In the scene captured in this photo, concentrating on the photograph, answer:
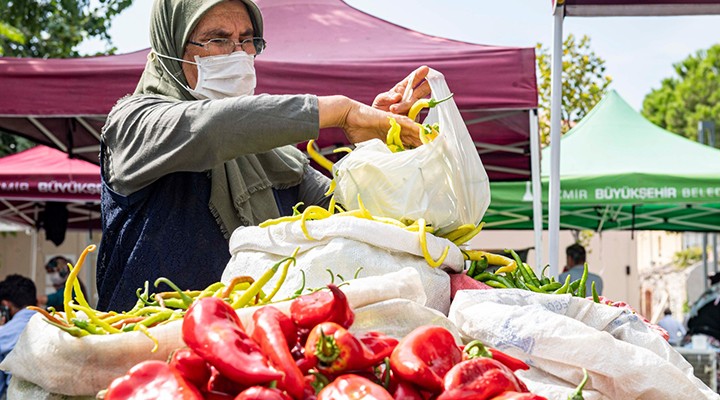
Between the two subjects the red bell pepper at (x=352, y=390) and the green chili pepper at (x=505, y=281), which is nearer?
the red bell pepper at (x=352, y=390)

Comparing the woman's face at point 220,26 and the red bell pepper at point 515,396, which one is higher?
the woman's face at point 220,26

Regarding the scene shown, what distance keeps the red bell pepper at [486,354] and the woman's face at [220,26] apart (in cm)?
139

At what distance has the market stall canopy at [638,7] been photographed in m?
4.30

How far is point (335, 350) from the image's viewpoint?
1452mm

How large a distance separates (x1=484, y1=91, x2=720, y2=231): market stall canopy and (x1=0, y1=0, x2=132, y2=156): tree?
7626 millimetres

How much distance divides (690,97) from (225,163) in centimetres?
4323

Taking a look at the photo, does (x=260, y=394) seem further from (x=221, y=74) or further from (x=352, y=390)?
(x=221, y=74)

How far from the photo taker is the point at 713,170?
31.6 feet

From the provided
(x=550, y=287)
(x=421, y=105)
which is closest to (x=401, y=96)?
Answer: (x=421, y=105)

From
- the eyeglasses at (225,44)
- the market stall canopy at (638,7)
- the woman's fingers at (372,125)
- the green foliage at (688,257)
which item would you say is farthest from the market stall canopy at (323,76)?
the green foliage at (688,257)

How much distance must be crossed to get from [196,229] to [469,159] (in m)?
0.80

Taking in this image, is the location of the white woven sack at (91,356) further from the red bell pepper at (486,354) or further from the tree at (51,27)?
the tree at (51,27)

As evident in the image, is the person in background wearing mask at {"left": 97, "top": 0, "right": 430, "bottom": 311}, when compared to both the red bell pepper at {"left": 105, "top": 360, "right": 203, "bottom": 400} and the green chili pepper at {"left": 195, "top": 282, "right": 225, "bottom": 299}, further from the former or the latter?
the red bell pepper at {"left": 105, "top": 360, "right": 203, "bottom": 400}

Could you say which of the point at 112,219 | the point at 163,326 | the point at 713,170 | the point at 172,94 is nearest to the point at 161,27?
the point at 172,94
